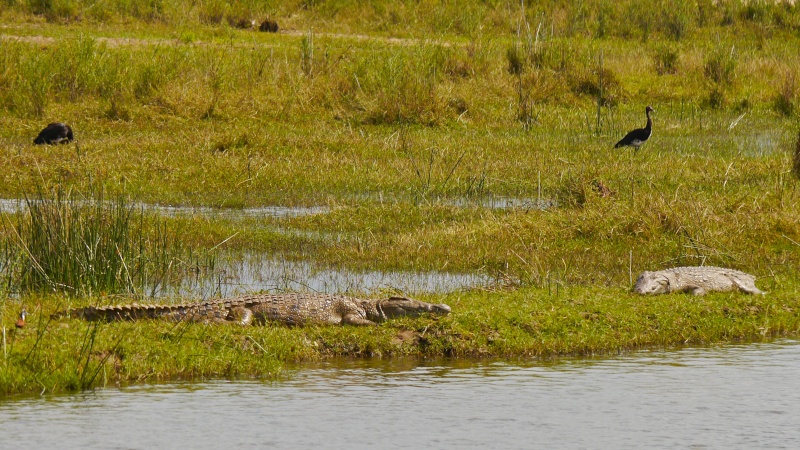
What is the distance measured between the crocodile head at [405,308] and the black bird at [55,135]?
8839mm

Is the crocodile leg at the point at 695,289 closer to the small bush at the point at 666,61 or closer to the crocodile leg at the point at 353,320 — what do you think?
the crocodile leg at the point at 353,320

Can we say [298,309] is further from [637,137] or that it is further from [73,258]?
[637,137]

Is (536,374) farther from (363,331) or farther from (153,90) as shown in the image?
(153,90)

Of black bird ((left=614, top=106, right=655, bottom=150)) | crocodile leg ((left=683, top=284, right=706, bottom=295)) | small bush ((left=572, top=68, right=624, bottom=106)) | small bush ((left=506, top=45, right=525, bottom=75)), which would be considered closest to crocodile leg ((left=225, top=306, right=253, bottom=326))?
crocodile leg ((left=683, top=284, right=706, bottom=295))

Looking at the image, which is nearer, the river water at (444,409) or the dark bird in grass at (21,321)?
the river water at (444,409)

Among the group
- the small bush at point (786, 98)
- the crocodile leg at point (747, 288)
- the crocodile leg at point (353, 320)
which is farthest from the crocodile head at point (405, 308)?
the small bush at point (786, 98)

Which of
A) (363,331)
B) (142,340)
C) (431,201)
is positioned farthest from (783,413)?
(431,201)

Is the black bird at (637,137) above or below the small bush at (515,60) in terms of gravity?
below

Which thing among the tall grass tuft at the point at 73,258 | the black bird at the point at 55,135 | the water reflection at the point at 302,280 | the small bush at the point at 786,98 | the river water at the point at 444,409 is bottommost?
the river water at the point at 444,409

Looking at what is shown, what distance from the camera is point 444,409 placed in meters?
6.87

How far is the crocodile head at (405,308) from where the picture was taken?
835 cm

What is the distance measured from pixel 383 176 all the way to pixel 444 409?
27.5 ft

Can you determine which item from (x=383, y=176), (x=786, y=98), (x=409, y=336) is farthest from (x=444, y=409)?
(x=786, y=98)

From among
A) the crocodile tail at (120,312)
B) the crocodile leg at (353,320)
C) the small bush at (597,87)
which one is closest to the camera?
the crocodile tail at (120,312)
